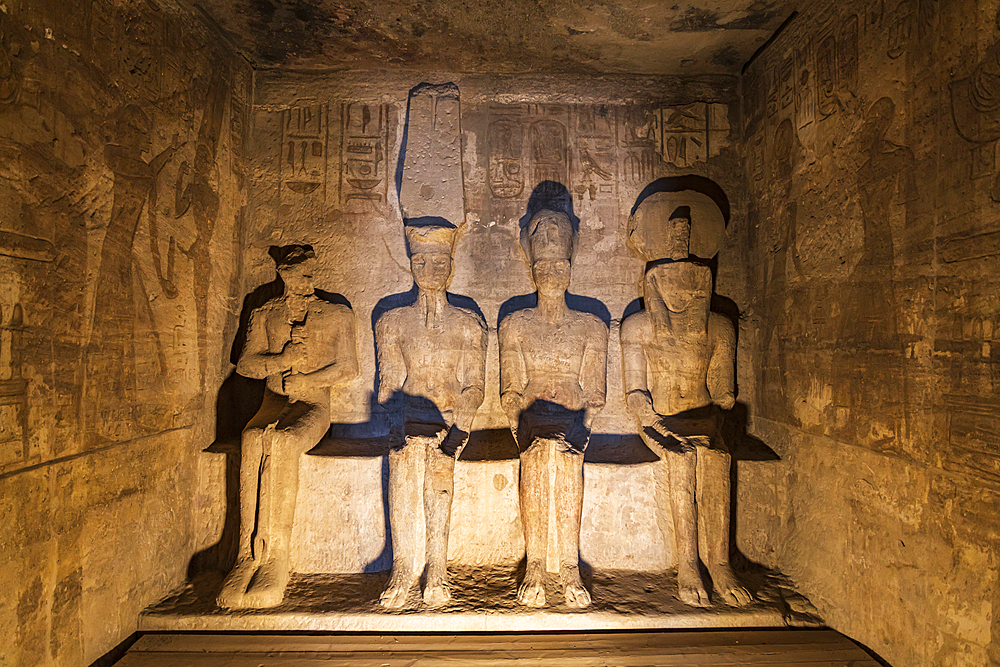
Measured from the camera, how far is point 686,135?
16.4 ft

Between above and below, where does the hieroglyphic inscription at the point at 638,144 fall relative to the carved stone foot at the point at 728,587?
above

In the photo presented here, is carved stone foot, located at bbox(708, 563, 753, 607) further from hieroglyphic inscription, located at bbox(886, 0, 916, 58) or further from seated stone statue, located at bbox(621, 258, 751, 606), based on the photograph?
hieroglyphic inscription, located at bbox(886, 0, 916, 58)

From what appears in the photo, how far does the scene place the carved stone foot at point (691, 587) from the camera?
3.64 metres

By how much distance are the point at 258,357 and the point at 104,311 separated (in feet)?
3.85

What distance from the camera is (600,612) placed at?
357cm

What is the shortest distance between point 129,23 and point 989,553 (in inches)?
235

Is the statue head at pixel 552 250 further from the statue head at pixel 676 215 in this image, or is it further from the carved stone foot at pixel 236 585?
the carved stone foot at pixel 236 585

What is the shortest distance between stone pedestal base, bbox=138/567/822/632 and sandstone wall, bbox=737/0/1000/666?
619mm

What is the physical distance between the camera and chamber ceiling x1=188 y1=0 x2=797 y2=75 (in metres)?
4.04

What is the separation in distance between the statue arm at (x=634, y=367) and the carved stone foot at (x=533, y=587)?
4.85 feet

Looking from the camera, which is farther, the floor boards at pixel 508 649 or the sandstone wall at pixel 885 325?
the floor boards at pixel 508 649

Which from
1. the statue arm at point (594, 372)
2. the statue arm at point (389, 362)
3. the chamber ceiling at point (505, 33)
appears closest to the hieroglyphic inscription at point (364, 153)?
the chamber ceiling at point (505, 33)

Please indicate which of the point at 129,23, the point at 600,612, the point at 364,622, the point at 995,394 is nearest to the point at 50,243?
the point at 129,23

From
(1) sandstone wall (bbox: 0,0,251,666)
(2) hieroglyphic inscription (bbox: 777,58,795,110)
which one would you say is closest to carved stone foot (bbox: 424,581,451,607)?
(1) sandstone wall (bbox: 0,0,251,666)
